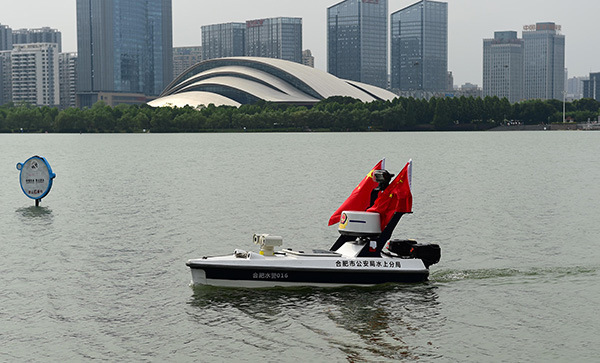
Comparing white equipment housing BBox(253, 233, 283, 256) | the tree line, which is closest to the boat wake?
white equipment housing BBox(253, 233, 283, 256)

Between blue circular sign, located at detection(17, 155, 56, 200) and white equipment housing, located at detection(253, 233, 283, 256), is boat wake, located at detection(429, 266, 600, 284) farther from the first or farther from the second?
blue circular sign, located at detection(17, 155, 56, 200)

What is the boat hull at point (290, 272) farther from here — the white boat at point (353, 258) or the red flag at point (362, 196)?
the red flag at point (362, 196)

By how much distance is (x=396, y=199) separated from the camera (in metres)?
19.2

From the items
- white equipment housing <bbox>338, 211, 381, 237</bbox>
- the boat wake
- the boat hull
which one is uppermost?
white equipment housing <bbox>338, 211, 381, 237</bbox>

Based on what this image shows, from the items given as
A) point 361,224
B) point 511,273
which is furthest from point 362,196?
point 511,273

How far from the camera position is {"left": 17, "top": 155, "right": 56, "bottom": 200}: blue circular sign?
3541 centimetres

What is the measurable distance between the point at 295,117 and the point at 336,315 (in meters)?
158

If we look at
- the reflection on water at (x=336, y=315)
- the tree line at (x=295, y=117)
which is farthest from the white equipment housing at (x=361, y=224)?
the tree line at (x=295, y=117)

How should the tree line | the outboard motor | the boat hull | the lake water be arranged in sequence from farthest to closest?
1. the tree line
2. the outboard motor
3. the boat hull
4. the lake water

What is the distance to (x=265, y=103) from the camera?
186 m

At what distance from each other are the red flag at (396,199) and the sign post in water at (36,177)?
2010 cm

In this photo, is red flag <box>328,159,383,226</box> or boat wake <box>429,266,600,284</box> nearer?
red flag <box>328,159,383,226</box>

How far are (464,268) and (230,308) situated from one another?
7.44 m

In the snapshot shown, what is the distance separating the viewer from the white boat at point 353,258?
1822 centimetres
